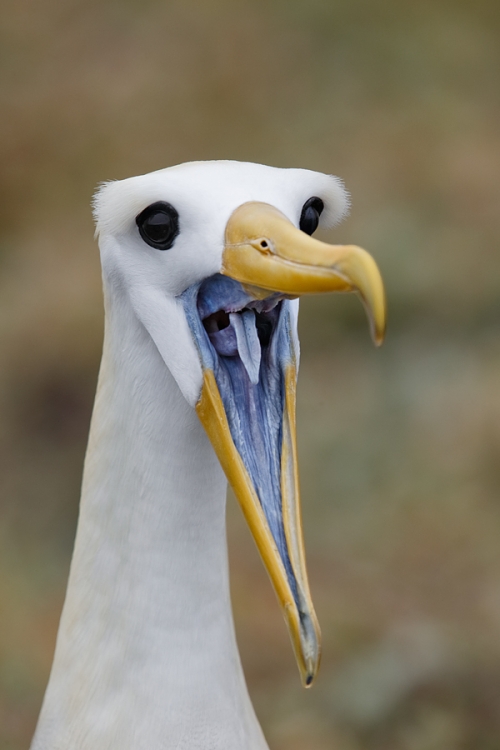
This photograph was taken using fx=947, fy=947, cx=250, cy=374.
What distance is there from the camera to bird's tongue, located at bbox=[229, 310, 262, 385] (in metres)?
1.56

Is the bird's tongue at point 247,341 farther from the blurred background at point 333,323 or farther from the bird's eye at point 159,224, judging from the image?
the blurred background at point 333,323

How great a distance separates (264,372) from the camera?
5.35 ft

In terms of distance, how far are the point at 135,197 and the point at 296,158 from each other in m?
4.36

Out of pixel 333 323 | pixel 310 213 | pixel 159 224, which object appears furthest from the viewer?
pixel 333 323

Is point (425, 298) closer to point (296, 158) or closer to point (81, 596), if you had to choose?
point (296, 158)

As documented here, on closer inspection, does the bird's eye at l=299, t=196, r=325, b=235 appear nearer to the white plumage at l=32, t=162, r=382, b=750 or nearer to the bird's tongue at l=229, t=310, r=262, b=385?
the white plumage at l=32, t=162, r=382, b=750

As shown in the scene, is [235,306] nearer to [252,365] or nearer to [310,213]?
[252,365]

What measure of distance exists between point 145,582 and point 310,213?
2.44 feet

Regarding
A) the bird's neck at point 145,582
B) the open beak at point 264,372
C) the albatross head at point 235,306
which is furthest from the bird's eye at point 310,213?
the bird's neck at point 145,582

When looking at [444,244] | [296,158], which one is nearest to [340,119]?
[296,158]

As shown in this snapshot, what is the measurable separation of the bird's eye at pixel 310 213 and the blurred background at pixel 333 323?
2.39 meters

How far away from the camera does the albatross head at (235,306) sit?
4.88 feet

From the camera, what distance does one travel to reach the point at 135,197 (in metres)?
1.56

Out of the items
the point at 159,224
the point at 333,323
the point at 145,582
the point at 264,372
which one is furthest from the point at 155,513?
the point at 333,323
